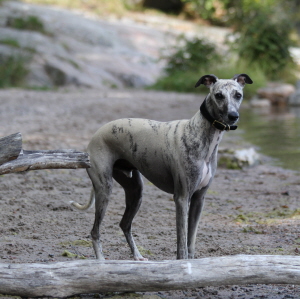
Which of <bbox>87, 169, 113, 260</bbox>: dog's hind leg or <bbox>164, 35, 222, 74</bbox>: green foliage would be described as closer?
<bbox>87, 169, 113, 260</bbox>: dog's hind leg

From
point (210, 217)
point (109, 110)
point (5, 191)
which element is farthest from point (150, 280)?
point (109, 110)

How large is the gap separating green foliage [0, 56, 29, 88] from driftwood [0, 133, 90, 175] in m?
13.6

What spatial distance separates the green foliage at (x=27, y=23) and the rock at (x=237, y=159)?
1545cm

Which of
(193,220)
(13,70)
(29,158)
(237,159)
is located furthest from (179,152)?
(13,70)

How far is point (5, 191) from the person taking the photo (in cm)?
606

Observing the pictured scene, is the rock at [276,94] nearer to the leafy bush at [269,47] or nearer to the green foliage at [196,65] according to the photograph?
the green foliage at [196,65]

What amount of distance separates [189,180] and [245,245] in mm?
1281

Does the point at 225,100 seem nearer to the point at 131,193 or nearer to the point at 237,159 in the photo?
the point at 131,193

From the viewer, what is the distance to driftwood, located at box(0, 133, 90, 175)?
11.6ft

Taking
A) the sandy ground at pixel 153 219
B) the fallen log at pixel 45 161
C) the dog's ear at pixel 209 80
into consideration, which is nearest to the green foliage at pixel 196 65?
the sandy ground at pixel 153 219

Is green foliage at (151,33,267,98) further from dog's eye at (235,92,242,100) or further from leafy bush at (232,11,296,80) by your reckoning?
dog's eye at (235,92,242,100)

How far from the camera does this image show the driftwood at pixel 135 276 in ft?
10.3

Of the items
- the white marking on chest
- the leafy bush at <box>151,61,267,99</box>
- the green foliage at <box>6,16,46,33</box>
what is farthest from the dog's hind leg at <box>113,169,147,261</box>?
the green foliage at <box>6,16,46,33</box>

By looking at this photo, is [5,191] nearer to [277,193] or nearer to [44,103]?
[277,193]
